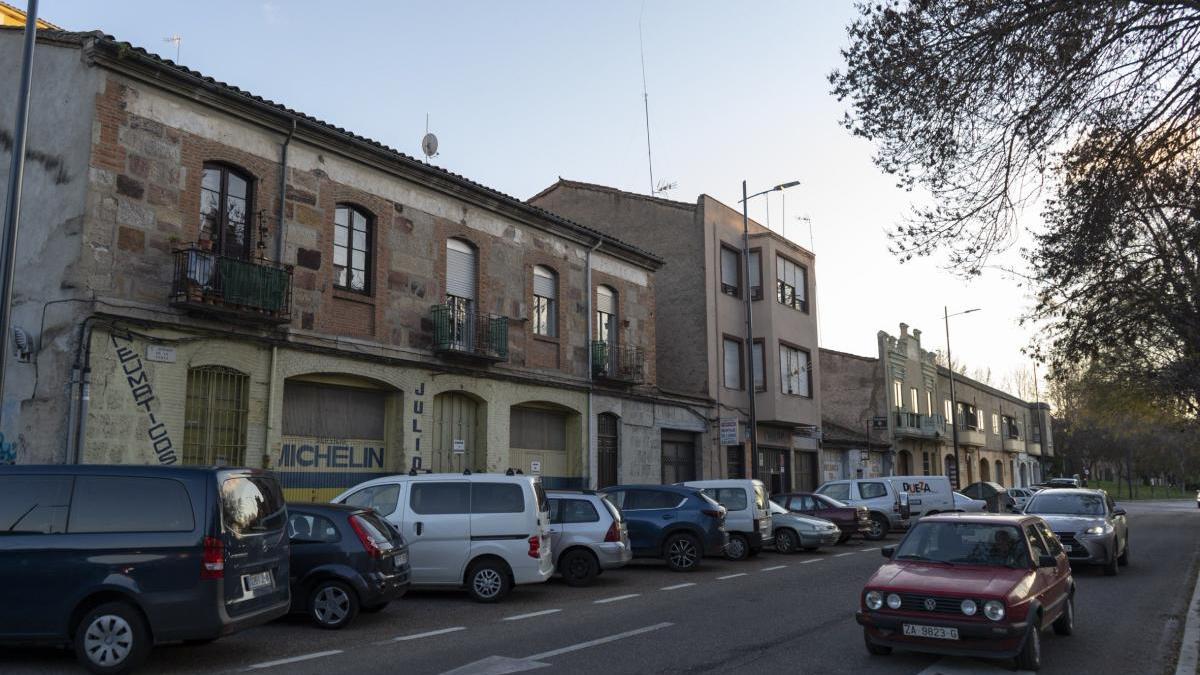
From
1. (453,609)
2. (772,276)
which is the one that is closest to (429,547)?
(453,609)

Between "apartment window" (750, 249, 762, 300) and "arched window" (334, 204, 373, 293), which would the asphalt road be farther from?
"apartment window" (750, 249, 762, 300)

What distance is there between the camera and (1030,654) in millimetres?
8305

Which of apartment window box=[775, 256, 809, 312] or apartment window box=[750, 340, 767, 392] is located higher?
apartment window box=[775, 256, 809, 312]

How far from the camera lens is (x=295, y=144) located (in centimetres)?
1814

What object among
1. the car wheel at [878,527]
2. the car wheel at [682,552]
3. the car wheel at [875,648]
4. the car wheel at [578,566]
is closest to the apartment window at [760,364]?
the car wheel at [878,527]

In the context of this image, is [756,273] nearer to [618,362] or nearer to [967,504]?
[618,362]

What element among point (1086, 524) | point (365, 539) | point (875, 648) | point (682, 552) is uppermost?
point (365, 539)

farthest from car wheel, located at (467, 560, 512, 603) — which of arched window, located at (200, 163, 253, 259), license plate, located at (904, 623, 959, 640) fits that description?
arched window, located at (200, 163, 253, 259)

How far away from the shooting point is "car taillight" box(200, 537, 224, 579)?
8.20 m

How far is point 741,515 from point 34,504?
14239mm

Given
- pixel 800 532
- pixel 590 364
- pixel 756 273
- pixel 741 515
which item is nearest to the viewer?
pixel 741 515

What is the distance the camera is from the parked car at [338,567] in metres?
10.8

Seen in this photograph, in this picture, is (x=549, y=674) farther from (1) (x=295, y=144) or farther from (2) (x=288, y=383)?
(1) (x=295, y=144)

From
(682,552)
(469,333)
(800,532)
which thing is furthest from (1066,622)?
(469,333)
